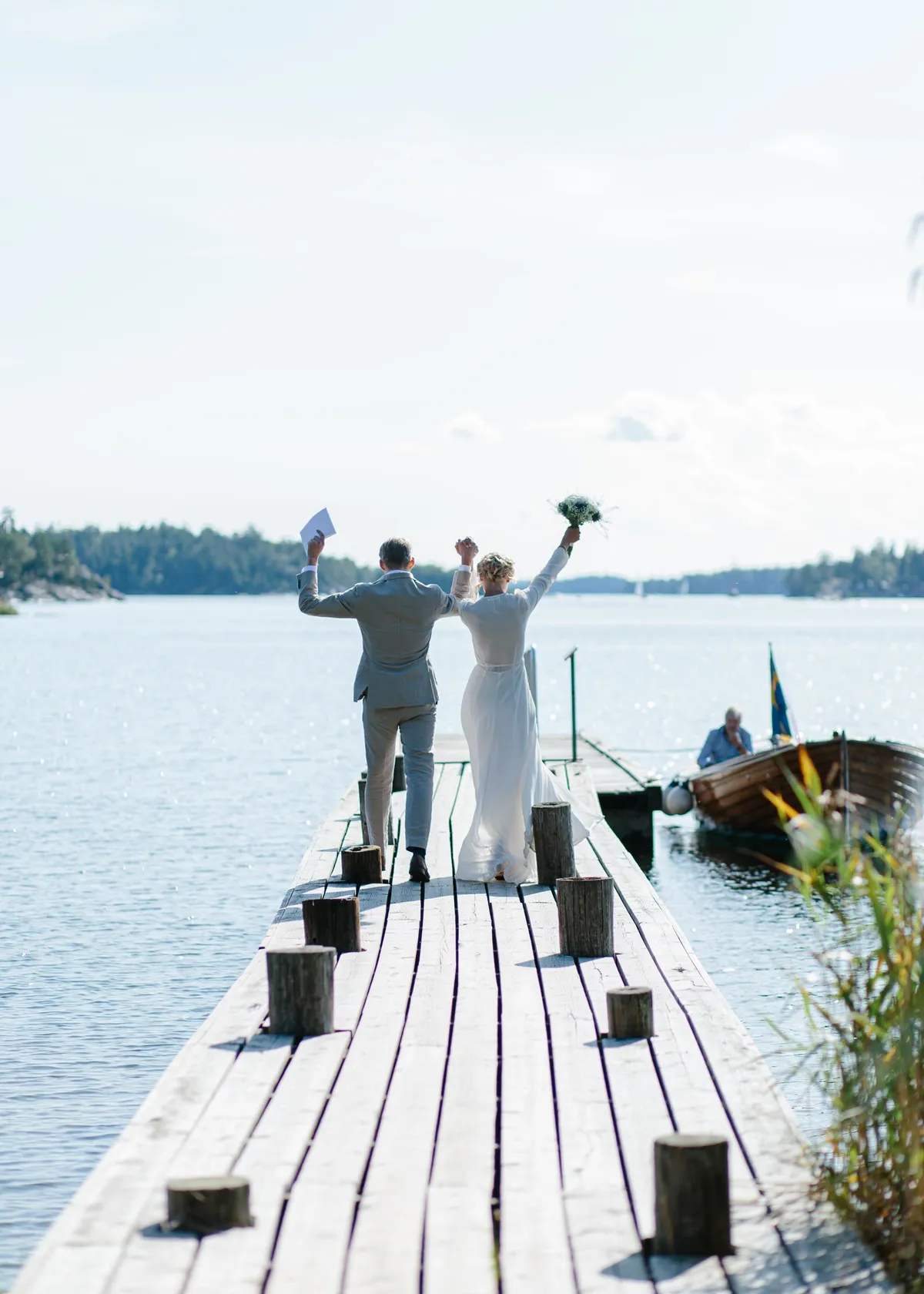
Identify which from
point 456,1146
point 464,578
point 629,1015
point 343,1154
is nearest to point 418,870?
point 464,578

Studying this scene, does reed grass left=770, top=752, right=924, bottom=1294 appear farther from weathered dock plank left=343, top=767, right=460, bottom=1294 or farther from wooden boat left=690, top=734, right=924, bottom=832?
wooden boat left=690, top=734, right=924, bottom=832

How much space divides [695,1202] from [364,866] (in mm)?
5488

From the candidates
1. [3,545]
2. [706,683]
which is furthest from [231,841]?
[3,545]

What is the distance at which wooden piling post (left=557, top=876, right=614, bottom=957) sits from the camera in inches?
277

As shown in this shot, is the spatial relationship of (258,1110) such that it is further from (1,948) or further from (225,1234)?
(1,948)

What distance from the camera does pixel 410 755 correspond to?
29.8ft

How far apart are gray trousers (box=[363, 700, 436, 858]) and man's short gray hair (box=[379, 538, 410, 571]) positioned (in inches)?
32.5

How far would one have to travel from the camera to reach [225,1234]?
12.9 ft

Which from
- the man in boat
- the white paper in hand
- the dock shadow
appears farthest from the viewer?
the man in boat

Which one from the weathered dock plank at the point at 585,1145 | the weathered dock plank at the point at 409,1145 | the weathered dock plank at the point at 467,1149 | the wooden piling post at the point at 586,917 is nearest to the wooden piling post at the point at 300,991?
the weathered dock plank at the point at 409,1145

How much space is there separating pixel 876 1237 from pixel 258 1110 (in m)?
1.96

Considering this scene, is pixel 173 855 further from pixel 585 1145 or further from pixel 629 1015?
pixel 585 1145

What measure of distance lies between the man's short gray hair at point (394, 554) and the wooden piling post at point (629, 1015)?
145 inches

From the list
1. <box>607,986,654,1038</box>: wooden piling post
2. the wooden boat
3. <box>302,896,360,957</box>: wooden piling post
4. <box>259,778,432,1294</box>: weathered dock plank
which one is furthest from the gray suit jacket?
the wooden boat
